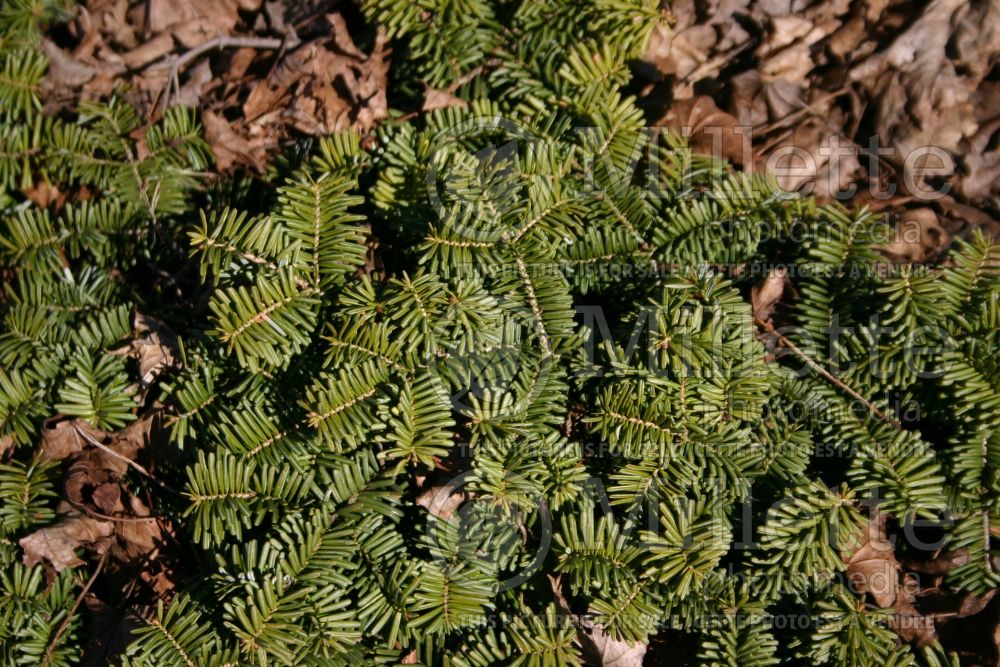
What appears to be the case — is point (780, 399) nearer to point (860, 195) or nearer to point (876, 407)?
point (876, 407)

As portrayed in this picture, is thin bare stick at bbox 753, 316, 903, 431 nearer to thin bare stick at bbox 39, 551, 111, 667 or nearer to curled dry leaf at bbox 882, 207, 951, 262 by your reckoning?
curled dry leaf at bbox 882, 207, 951, 262

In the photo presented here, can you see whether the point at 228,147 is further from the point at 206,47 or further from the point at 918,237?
the point at 918,237

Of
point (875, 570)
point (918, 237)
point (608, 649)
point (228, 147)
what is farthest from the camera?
point (228, 147)

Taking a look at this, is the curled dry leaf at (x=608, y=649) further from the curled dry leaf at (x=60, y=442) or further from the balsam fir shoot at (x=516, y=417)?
the curled dry leaf at (x=60, y=442)

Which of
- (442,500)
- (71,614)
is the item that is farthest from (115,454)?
(442,500)

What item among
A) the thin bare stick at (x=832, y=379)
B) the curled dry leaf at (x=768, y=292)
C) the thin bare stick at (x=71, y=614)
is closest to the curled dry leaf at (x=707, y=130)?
the curled dry leaf at (x=768, y=292)
